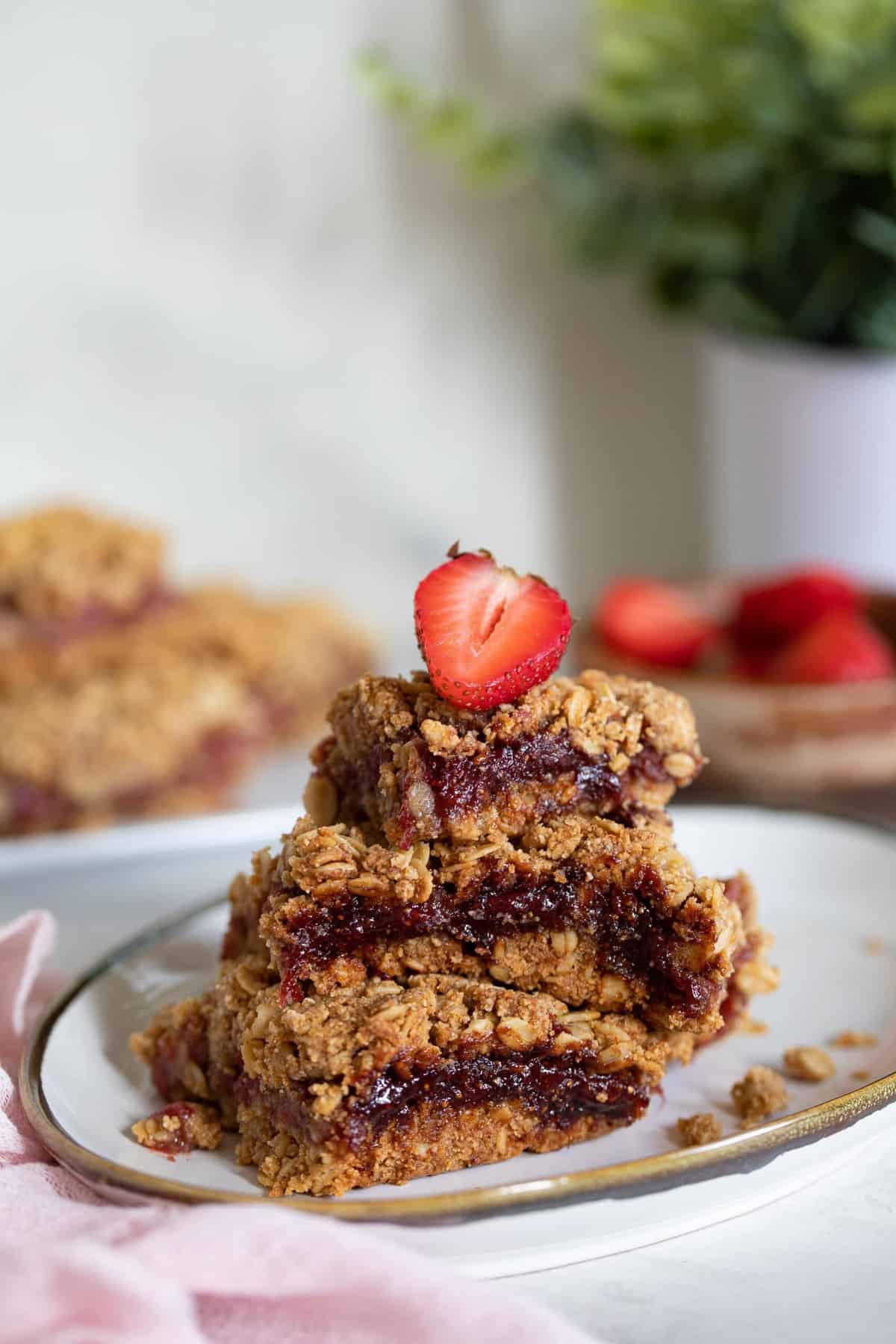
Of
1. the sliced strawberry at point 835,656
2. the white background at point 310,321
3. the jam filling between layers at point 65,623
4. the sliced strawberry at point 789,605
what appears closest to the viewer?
the sliced strawberry at point 835,656

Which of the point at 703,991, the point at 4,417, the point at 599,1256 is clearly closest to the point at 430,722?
the point at 703,991

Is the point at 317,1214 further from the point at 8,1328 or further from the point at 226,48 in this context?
the point at 226,48

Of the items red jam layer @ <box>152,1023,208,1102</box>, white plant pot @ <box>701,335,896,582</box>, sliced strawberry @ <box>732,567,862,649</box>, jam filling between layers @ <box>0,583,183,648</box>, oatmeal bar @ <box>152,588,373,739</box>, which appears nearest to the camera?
red jam layer @ <box>152,1023,208,1102</box>

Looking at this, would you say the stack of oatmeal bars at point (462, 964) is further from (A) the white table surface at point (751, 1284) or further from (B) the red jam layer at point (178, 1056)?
(A) the white table surface at point (751, 1284)

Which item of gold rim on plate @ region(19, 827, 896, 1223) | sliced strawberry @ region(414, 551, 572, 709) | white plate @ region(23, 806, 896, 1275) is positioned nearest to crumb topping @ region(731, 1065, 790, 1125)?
white plate @ region(23, 806, 896, 1275)

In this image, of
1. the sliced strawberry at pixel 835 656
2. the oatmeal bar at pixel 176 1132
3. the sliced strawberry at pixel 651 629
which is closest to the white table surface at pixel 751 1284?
the oatmeal bar at pixel 176 1132

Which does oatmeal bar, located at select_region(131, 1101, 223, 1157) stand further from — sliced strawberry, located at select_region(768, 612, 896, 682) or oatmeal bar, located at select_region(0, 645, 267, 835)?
sliced strawberry, located at select_region(768, 612, 896, 682)
